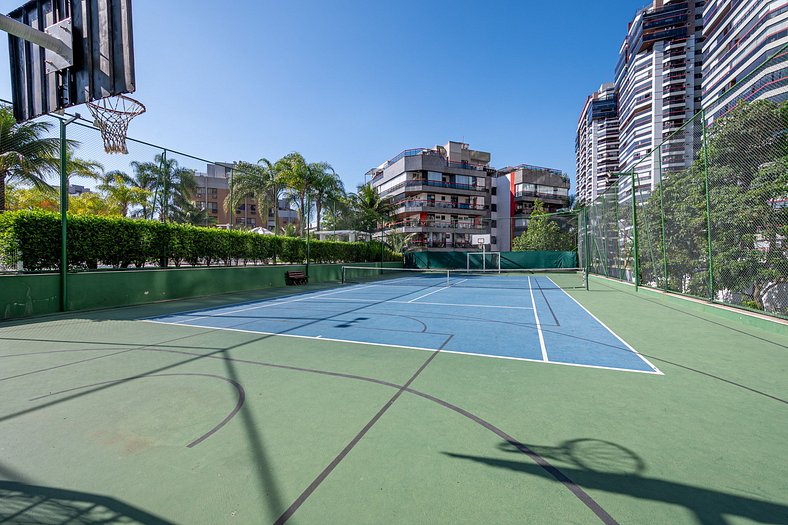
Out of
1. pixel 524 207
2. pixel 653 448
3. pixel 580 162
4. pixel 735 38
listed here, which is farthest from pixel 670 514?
pixel 580 162

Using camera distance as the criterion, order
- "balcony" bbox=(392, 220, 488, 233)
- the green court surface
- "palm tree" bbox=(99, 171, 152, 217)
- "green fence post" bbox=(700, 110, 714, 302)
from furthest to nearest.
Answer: "balcony" bbox=(392, 220, 488, 233) → "palm tree" bbox=(99, 171, 152, 217) → "green fence post" bbox=(700, 110, 714, 302) → the green court surface

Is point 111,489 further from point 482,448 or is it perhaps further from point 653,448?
point 653,448

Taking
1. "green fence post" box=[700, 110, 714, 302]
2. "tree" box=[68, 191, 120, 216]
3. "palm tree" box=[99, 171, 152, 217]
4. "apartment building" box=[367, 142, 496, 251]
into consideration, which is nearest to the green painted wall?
"palm tree" box=[99, 171, 152, 217]

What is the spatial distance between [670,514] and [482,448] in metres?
1.32

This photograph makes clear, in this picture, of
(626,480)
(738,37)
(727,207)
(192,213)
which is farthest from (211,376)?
(738,37)

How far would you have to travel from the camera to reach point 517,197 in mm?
69688

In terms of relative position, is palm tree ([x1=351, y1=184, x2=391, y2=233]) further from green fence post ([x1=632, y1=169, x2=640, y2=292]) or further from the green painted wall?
green fence post ([x1=632, y1=169, x2=640, y2=292])

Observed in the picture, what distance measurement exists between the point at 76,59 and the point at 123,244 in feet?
31.8

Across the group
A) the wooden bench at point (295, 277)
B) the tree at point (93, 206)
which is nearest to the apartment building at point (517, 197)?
the wooden bench at point (295, 277)

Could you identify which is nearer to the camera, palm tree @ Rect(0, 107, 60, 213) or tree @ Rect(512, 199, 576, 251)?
palm tree @ Rect(0, 107, 60, 213)

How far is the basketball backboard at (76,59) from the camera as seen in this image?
5336mm

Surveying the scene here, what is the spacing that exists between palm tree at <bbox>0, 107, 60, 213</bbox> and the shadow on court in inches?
600

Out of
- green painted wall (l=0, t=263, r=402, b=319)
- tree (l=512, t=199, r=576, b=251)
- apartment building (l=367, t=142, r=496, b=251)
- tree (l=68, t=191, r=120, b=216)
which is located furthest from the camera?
apartment building (l=367, t=142, r=496, b=251)

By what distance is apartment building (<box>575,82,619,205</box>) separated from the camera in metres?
118
